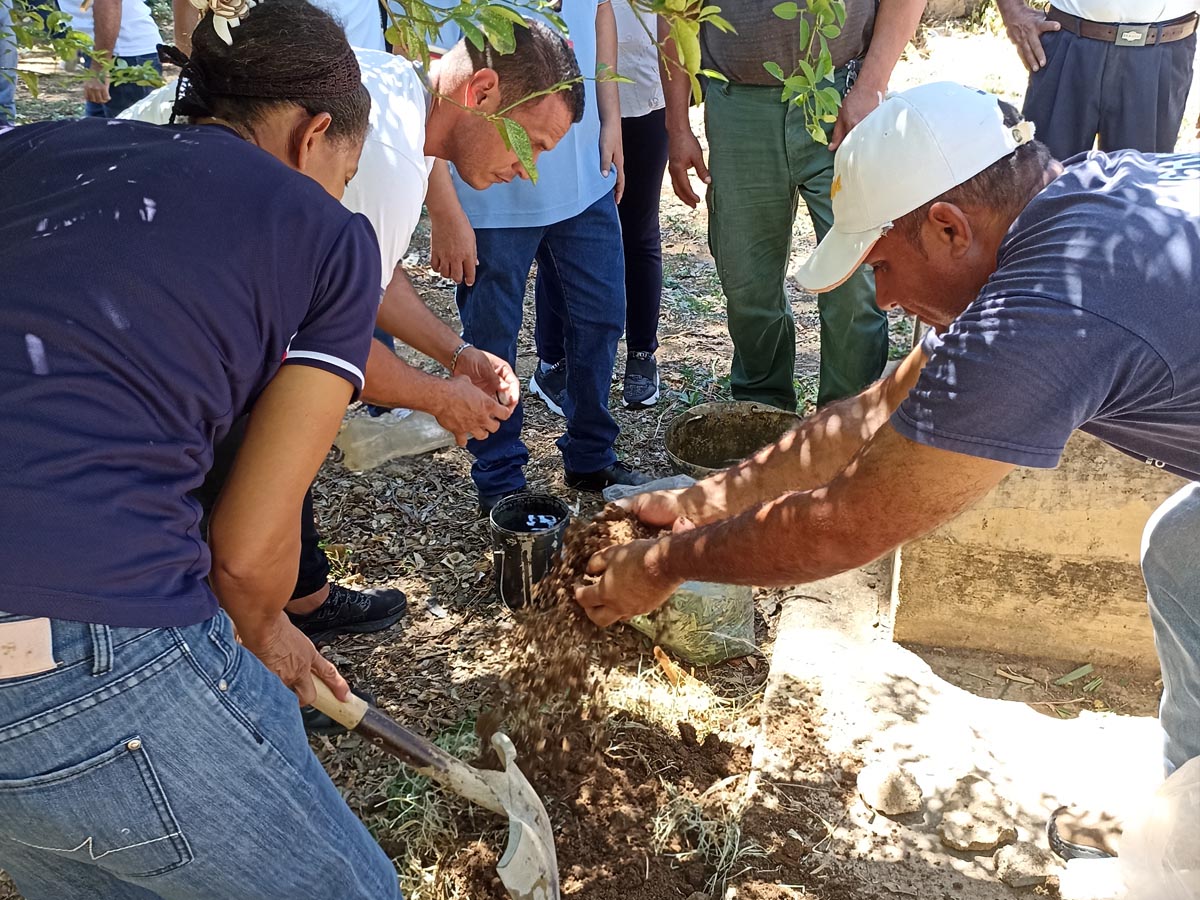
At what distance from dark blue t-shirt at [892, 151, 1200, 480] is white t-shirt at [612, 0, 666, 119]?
2.96 meters

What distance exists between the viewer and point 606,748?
9.16 feet

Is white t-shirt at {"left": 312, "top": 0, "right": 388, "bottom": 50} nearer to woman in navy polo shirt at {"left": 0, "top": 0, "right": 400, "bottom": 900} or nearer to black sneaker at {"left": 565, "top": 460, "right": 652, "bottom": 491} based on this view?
black sneaker at {"left": 565, "top": 460, "right": 652, "bottom": 491}

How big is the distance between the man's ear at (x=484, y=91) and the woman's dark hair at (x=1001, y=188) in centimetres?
130

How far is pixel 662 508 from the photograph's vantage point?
2629 mm

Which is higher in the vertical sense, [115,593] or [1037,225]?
[1037,225]

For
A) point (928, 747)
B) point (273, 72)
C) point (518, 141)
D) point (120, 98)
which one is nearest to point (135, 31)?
point (120, 98)

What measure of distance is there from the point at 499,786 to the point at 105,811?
45.1 inches

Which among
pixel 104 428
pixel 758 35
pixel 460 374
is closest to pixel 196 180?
pixel 104 428

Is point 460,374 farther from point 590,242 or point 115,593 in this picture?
point 115,593

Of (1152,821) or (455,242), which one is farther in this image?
(455,242)

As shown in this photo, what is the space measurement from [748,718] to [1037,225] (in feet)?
5.79

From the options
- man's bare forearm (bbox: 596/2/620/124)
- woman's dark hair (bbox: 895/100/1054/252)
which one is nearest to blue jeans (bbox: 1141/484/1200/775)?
woman's dark hair (bbox: 895/100/1054/252)

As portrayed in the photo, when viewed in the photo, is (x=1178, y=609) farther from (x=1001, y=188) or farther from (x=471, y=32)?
(x=471, y=32)

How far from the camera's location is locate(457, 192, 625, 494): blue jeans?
11.5 feet
